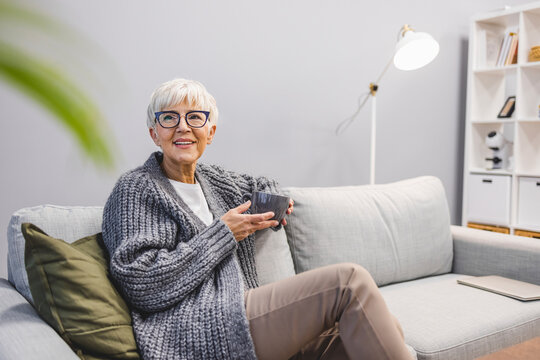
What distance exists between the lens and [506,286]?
6.47 ft

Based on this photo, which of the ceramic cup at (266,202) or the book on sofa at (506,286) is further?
the book on sofa at (506,286)

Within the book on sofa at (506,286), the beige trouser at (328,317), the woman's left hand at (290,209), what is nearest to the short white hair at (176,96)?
the woman's left hand at (290,209)

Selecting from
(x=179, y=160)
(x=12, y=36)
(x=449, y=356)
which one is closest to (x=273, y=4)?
(x=12, y=36)

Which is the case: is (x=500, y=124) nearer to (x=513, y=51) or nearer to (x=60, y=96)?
(x=513, y=51)

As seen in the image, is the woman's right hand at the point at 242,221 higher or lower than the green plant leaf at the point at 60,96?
lower

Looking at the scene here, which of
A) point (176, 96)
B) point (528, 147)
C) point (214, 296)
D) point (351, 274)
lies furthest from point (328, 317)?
point (528, 147)

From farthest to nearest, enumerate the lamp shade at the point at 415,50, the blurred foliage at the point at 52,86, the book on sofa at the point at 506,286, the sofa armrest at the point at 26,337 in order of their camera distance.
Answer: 1. the lamp shade at the point at 415,50
2. the blurred foliage at the point at 52,86
3. the book on sofa at the point at 506,286
4. the sofa armrest at the point at 26,337

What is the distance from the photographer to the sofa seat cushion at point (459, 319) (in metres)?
1.55

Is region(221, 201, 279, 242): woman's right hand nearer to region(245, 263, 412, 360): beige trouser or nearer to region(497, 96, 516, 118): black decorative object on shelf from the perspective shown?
region(245, 263, 412, 360): beige trouser

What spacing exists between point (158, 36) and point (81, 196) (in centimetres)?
87

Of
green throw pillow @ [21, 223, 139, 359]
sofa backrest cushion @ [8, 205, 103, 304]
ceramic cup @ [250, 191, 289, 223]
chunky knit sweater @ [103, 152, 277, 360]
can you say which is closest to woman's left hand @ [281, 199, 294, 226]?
Result: ceramic cup @ [250, 191, 289, 223]

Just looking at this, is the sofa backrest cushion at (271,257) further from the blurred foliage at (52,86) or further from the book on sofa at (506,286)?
the blurred foliage at (52,86)

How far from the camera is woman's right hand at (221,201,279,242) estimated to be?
1.49 m

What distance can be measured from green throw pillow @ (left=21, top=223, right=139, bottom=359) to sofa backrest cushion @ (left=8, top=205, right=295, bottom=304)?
0.22 metres
